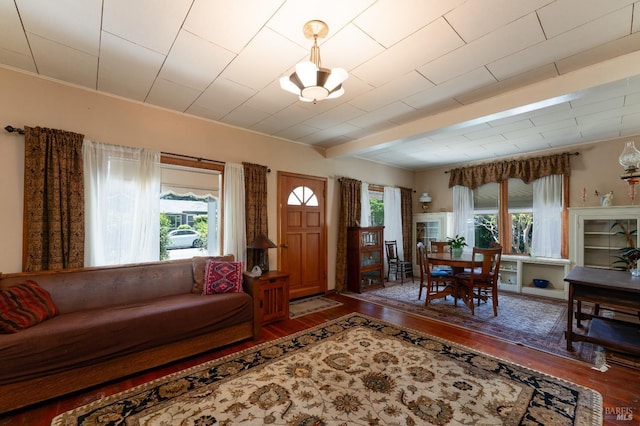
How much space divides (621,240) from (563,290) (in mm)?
1109

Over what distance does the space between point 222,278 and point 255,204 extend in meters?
1.28

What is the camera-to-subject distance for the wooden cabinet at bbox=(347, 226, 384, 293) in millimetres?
5023

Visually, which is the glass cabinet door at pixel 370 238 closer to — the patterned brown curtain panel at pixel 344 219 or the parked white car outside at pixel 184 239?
the patterned brown curtain panel at pixel 344 219

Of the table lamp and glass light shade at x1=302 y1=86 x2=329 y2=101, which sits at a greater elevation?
glass light shade at x1=302 y1=86 x2=329 y2=101

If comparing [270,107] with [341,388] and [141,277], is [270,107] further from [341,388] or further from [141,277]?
[341,388]

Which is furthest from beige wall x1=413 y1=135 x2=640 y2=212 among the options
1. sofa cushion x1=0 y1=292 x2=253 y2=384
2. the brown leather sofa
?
sofa cushion x1=0 y1=292 x2=253 y2=384

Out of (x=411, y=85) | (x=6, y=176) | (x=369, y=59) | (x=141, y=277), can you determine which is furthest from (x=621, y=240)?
(x=6, y=176)

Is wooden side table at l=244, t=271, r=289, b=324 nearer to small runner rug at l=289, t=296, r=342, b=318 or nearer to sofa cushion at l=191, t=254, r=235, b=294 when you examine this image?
small runner rug at l=289, t=296, r=342, b=318

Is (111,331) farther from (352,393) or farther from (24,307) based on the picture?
(352,393)

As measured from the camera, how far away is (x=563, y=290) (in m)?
4.54

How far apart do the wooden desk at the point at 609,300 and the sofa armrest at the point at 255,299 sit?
3.19 metres

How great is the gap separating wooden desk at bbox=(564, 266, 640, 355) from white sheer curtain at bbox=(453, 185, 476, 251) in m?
2.87

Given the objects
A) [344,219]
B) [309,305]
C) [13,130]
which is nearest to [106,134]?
[13,130]

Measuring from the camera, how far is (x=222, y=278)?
3.06 meters
